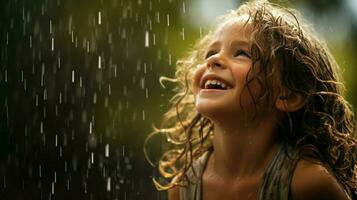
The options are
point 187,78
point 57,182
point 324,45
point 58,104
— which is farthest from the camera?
point 58,104

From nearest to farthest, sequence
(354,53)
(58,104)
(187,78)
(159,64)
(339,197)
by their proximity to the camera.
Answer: (339,197) → (187,78) → (58,104) → (159,64) → (354,53)

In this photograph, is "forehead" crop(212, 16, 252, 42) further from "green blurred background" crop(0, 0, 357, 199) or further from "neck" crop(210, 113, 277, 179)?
"green blurred background" crop(0, 0, 357, 199)

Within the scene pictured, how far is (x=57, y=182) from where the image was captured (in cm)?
590

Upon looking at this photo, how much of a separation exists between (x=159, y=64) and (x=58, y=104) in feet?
3.49

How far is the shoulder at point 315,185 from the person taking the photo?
2740mm

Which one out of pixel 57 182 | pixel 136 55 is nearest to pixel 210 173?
pixel 57 182

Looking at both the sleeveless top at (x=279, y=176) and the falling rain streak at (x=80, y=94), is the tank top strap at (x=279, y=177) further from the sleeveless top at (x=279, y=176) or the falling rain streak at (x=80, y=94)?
the falling rain streak at (x=80, y=94)

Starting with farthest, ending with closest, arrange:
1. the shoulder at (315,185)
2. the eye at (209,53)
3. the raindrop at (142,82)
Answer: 1. the raindrop at (142,82)
2. the eye at (209,53)
3. the shoulder at (315,185)

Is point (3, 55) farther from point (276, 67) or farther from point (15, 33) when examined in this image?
point (276, 67)

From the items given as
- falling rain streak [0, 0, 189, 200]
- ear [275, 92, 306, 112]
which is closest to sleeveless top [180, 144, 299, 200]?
ear [275, 92, 306, 112]

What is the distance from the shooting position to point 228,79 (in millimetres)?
2926

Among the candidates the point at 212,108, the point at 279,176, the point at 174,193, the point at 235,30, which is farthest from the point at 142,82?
the point at 279,176

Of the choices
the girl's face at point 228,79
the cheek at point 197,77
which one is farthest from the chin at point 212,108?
the cheek at point 197,77

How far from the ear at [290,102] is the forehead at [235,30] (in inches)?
10.9
